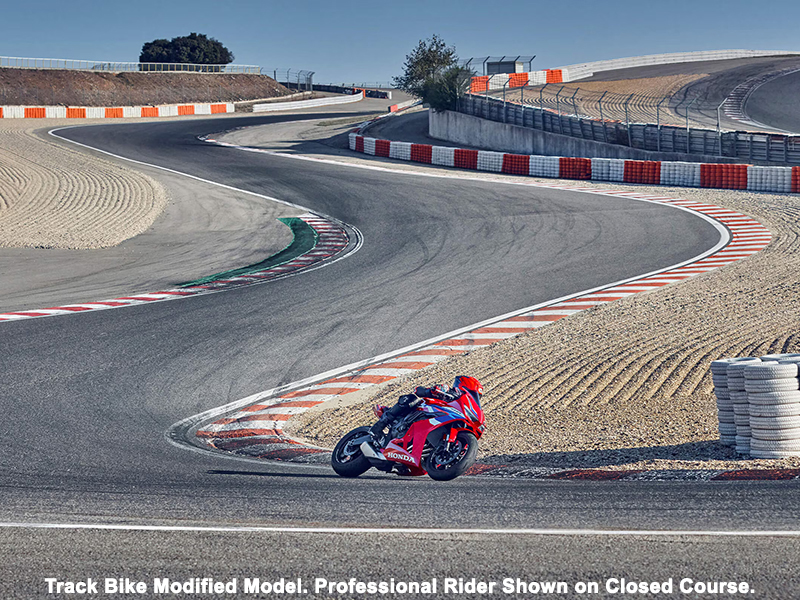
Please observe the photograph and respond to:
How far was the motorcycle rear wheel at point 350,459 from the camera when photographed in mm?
7621

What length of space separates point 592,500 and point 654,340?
6.70 m

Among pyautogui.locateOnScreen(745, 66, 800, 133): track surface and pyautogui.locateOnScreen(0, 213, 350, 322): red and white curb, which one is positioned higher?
pyautogui.locateOnScreen(745, 66, 800, 133): track surface

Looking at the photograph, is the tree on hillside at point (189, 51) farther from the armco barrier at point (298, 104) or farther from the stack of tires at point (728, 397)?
the stack of tires at point (728, 397)

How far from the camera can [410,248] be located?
68.0 ft

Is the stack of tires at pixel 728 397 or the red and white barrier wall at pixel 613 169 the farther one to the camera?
the red and white barrier wall at pixel 613 169

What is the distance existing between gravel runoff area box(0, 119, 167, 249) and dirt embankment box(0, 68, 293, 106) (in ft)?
112

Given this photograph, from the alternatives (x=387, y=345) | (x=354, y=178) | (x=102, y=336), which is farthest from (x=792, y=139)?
(x=102, y=336)

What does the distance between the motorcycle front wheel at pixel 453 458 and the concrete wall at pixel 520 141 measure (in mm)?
28378

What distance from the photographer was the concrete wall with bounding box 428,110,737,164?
34.8m

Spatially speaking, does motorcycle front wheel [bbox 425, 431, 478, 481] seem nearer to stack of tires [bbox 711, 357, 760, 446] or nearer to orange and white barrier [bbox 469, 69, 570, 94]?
stack of tires [bbox 711, 357, 760, 446]

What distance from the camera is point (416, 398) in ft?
25.0

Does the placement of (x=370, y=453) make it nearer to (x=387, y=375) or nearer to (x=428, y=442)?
(x=428, y=442)

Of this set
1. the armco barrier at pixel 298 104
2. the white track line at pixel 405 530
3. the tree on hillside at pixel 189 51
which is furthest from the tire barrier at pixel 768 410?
the tree on hillside at pixel 189 51

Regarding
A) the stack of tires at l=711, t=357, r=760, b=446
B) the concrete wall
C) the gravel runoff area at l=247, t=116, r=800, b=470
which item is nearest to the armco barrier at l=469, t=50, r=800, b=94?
the concrete wall
